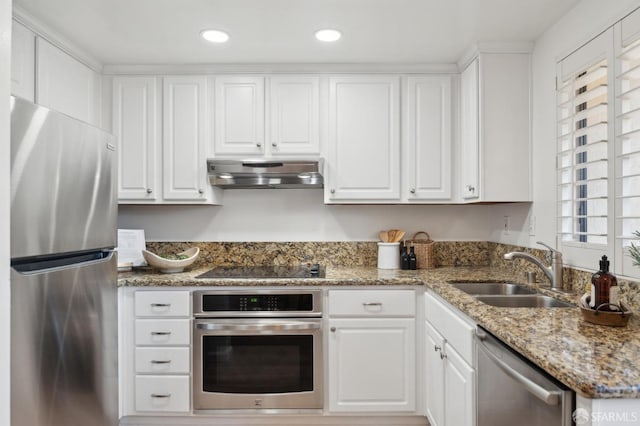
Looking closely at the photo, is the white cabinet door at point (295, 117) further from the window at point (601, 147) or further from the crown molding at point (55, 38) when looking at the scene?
the window at point (601, 147)

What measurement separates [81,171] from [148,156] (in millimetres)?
1267

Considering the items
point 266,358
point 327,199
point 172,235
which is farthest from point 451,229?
point 172,235

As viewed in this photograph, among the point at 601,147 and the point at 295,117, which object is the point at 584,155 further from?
the point at 295,117

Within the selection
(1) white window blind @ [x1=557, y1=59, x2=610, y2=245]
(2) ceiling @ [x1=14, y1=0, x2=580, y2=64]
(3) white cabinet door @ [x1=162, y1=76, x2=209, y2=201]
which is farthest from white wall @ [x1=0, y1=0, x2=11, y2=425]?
(1) white window blind @ [x1=557, y1=59, x2=610, y2=245]

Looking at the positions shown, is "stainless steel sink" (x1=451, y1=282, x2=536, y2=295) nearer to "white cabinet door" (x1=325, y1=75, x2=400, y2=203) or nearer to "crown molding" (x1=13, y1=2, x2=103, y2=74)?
"white cabinet door" (x1=325, y1=75, x2=400, y2=203)

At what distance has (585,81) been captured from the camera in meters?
1.94

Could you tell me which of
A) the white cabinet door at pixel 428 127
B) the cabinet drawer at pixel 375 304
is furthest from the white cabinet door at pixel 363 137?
the cabinet drawer at pixel 375 304

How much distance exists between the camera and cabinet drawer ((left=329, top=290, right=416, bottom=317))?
7.92 feet

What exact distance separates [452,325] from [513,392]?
0.59 metres

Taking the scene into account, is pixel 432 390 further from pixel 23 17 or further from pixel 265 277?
pixel 23 17

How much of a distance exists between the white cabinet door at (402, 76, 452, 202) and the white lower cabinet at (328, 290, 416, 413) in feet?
2.71

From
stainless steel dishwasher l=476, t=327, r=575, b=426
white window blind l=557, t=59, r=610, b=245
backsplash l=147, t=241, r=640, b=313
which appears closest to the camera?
stainless steel dishwasher l=476, t=327, r=575, b=426

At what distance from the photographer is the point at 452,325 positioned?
188 centimetres

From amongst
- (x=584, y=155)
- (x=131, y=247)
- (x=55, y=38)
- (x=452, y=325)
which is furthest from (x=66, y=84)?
(x=584, y=155)
